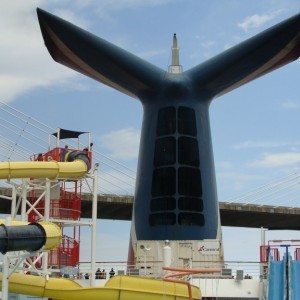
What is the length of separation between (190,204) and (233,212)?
53272 mm

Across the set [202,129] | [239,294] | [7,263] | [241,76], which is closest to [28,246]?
[7,263]

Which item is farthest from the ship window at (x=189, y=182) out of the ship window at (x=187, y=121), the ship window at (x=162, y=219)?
the ship window at (x=187, y=121)

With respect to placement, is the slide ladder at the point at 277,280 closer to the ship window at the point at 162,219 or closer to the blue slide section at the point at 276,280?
the blue slide section at the point at 276,280

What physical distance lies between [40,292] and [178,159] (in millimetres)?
10894

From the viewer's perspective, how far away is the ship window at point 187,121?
1228 inches

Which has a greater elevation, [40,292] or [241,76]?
[241,76]

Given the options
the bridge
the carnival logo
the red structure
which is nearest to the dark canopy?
the red structure

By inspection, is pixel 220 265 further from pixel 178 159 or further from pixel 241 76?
pixel 241 76

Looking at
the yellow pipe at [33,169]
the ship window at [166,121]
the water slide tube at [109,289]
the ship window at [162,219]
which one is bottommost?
the water slide tube at [109,289]

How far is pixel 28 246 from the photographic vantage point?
1902 cm

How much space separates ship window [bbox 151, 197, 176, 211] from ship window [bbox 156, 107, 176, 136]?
10.9 ft

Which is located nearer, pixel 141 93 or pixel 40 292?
pixel 40 292

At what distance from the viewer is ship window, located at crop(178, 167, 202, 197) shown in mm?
30734

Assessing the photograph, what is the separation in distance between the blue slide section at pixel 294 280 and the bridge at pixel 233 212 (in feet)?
170
